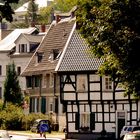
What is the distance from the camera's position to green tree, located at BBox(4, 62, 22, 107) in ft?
284

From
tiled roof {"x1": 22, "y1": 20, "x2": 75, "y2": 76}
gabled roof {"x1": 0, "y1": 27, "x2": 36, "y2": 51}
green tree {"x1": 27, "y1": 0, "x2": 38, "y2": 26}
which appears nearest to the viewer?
tiled roof {"x1": 22, "y1": 20, "x2": 75, "y2": 76}

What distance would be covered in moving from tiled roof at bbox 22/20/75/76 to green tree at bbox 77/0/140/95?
29.6 metres

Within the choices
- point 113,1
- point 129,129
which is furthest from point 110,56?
point 129,129

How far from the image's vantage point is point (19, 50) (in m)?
93.9

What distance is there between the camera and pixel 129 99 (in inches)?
2437

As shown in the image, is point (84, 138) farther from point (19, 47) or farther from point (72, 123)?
point (19, 47)

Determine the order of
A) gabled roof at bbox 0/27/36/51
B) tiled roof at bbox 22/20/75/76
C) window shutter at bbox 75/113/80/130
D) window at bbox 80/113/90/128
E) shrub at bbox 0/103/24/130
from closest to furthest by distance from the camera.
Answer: window at bbox 80/113/90/128 → window shutter at bbox 75/113/80/130 → tiled roof at bbox 22/20/75/76 → shrub at bbox 0/103/24/130 → gabled roof at bbox 0/27/36/51

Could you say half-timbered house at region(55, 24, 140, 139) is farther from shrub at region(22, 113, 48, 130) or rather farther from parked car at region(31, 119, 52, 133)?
shrub at region(22, 113, 48, 130)

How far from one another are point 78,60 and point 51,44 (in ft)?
47.6

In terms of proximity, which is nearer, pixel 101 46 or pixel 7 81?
pixel 101 46

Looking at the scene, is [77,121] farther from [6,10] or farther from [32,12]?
[32,12]

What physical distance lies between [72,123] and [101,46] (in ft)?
72.8

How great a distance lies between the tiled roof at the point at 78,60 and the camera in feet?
206

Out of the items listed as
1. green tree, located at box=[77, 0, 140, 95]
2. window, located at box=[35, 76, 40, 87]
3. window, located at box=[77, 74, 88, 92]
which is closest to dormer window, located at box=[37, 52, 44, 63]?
window, located at box=[35, 76, 40, 87]
